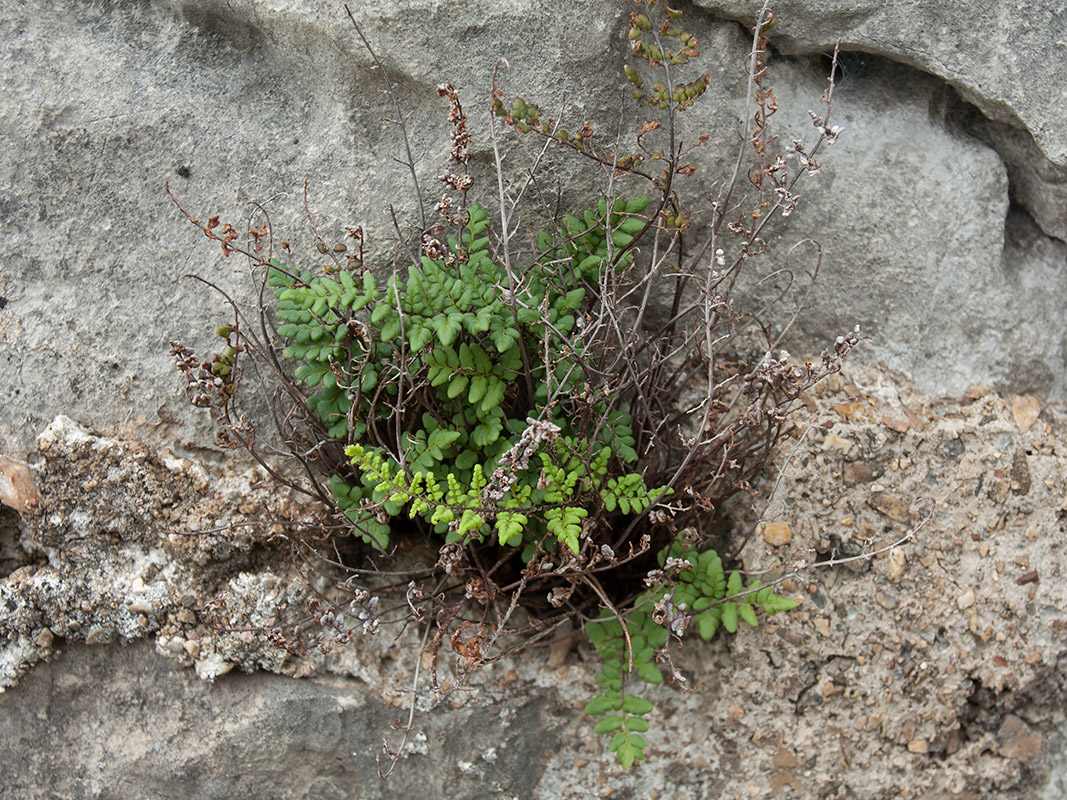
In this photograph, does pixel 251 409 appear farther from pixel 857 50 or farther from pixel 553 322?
pixel 857 50

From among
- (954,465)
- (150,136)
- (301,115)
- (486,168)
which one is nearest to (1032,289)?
(954,465)

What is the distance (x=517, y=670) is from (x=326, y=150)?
5.82 ft

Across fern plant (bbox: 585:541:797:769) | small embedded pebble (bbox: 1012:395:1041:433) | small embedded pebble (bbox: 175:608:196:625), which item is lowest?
small embedded pebble (bbox: 175:608:196:625)

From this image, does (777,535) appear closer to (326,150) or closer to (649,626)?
(649,626)

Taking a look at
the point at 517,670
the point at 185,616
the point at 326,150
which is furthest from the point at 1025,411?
the point at 185,616

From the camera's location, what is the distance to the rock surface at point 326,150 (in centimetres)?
291

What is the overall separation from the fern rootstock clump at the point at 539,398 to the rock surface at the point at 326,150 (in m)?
0.15

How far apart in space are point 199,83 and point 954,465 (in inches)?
109

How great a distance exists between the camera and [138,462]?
287 cm

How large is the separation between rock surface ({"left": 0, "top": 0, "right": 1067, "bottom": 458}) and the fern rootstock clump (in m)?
0.15

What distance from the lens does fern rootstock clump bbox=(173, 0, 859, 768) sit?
245 cm

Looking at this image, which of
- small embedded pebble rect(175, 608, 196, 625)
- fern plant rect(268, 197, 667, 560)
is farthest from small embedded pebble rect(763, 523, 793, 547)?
small embedded pebble rect(175, 608, 196, 625)

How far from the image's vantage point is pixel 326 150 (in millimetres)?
2992

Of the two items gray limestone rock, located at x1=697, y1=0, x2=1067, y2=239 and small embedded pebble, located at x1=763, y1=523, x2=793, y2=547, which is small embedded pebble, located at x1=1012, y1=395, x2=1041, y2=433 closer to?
gray limestone rock, located at x1=697, y1=0, x2=1067, y2=239
